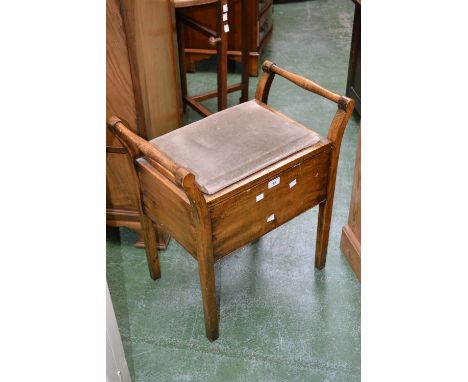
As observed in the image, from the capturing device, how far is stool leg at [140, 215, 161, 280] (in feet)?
6.77

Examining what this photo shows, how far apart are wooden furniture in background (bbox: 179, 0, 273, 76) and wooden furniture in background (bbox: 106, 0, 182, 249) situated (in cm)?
148

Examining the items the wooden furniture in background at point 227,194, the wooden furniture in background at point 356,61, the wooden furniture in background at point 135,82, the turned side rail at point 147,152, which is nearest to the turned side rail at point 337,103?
the wooden furniture in background at point 227,194

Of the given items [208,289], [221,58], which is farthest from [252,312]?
[221,58]

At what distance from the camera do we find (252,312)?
211 cm

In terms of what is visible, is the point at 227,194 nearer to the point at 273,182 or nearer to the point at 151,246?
the point at 273,182

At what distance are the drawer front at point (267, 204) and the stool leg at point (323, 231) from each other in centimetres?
9

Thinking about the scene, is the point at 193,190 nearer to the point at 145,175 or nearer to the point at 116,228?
the point at 145,175

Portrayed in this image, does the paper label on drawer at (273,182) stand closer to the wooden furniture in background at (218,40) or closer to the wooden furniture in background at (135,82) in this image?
the wooden furniture in background at (135,82)

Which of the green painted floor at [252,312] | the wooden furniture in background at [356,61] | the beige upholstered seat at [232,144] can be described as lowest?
the green painted floor at [252,312]

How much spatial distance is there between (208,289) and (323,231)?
0.60 metres

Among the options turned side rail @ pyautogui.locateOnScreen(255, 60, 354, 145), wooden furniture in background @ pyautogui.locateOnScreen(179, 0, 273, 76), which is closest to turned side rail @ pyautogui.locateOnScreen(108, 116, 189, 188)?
turned side rail @ pyautogui.locateOnScreen(255, 60, 354, 145)

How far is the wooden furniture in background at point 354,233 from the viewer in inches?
86.5

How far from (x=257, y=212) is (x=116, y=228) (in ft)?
3.35

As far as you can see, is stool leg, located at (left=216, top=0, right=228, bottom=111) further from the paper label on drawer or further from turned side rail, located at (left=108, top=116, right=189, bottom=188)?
the paper label on drawer
